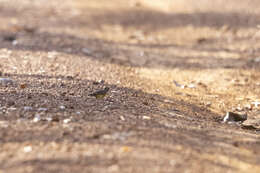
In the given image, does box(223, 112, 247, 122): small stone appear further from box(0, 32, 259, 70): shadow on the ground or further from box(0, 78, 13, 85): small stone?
box(0, 78, 13, 85): small stone

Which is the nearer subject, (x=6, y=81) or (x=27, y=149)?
(x=27, y=149)

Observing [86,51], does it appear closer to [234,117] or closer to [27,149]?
[234,117]

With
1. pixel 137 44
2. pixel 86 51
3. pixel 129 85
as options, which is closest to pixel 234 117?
pixel 129 85

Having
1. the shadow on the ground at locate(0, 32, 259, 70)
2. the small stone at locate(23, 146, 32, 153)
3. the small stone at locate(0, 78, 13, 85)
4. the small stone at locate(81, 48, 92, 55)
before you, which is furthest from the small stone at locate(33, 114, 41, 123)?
the small stone at locate(81, 48, 92, 55)

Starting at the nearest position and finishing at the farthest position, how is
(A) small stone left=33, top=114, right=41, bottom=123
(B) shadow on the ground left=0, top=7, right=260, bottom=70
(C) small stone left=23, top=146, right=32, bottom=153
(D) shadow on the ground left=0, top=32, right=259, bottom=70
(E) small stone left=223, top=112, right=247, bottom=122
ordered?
(C) small stone left=23, top=146, right=32, bottom=153 → (A) small stone left=33, top=114, right=41, bottom=123 → (E) small stone left=223, top=112, right=247, bottom=122 → (D) shadow on the ground left=0, top=32, right=259, bottom=70 → (B) shadow on the ground left=0, top=7, right=260, bottom=70

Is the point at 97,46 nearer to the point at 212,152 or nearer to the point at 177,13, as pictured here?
the point at 177,13

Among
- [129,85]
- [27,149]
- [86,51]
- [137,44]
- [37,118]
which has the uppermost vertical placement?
[137,44]

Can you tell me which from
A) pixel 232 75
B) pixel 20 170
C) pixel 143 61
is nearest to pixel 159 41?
pixel 143 61

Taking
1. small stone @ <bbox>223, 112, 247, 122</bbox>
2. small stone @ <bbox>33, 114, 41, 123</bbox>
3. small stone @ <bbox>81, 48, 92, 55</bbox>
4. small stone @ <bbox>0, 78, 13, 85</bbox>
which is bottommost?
→ small stone @ <bbox>223, 112, 247, 122</bbox>

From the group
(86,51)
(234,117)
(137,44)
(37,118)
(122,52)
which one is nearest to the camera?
(37,118)
